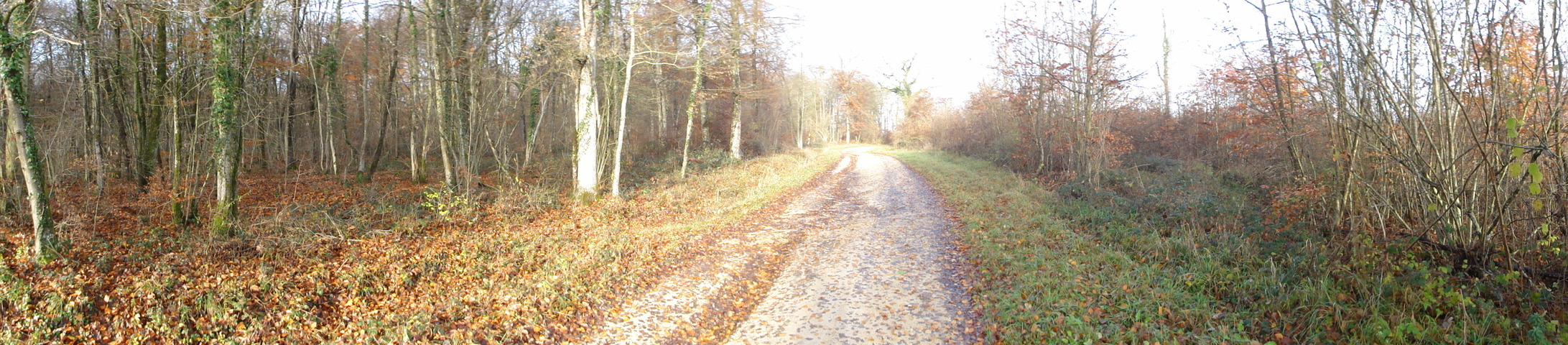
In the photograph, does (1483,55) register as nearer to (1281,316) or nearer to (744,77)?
(1281,316)

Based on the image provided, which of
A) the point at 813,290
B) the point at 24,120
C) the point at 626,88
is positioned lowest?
the point at 813,290

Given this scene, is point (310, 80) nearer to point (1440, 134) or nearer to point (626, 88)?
point (626, 88)

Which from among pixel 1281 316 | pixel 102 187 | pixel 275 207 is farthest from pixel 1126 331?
pixel 102 187

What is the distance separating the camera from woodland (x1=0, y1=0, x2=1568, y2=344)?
Result: 4906mm

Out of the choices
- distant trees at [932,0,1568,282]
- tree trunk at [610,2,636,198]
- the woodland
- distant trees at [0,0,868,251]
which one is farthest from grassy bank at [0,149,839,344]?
distant trees at [932,0,1568,282]

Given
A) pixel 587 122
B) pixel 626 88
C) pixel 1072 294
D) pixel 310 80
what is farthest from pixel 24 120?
pixel 310 80

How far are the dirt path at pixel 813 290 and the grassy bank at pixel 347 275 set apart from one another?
20.3 inches

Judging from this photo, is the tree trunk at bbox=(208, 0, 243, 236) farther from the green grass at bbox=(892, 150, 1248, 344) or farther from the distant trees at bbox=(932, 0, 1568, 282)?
the distant trees at bbox=(932, 0, 1568, 282)

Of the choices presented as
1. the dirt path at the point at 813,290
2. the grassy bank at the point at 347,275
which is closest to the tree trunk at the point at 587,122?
the grassy bank at the point at 347,275

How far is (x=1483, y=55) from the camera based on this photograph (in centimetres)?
505

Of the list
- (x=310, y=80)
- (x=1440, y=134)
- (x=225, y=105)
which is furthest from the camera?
(x=310, y=80)

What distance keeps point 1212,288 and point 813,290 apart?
3590mm

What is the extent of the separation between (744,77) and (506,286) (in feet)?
68.9

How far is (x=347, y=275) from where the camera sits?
20.9 feet
